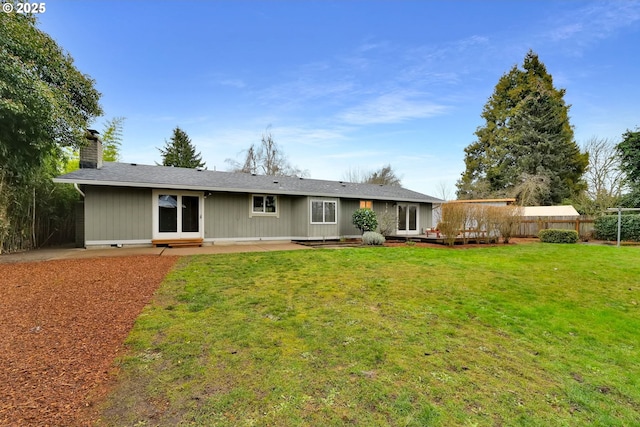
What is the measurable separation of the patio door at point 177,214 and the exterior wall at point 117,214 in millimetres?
264

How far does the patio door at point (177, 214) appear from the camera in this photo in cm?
1084

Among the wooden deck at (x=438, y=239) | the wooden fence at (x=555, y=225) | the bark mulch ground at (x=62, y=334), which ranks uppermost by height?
the wooden fence at (x=555, y=225)

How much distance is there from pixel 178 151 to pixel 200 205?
21.3 meters

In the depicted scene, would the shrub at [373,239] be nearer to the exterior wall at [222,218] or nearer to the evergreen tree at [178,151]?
the exterior wall at [222,218]

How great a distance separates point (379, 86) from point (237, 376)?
15.3m

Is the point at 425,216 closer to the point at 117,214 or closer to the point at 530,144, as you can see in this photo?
the point at 117,214

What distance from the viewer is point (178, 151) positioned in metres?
29.6

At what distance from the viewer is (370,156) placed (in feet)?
99.3

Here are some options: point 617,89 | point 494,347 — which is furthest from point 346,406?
point 617,89

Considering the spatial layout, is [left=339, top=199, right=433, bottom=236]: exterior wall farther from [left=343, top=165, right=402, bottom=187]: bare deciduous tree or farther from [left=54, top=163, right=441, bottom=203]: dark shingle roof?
[left=343, top=165, right=402, bottom=187]: bare deciduous tree

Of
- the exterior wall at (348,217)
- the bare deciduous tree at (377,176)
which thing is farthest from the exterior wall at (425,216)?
the bare deciduous tree at (377,176)

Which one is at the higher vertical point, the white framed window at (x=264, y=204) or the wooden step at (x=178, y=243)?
the white framed window at (x=264, y=204)

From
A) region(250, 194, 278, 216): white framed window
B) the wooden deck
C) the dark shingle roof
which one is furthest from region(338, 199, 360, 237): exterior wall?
region(250, 194, 278, 216): white framed window

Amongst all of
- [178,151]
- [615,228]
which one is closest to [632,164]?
[615,228]
